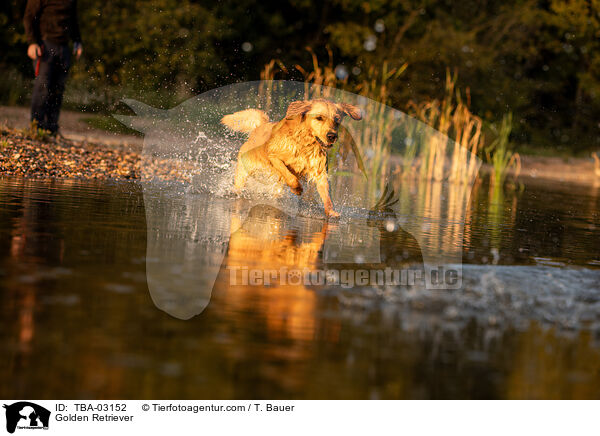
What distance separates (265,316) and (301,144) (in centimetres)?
519

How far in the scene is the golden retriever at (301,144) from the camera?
372 inches

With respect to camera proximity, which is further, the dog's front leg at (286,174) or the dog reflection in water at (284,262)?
the dog's front leg at (286,174)

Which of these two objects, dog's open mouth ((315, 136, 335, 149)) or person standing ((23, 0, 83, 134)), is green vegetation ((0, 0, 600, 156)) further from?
dog's open mouth ((315, 136, 335, 149))

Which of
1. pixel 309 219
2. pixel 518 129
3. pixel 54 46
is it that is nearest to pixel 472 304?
pixel 309 219

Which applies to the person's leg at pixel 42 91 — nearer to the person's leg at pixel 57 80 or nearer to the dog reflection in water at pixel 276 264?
the person's leg at pixel 57 80

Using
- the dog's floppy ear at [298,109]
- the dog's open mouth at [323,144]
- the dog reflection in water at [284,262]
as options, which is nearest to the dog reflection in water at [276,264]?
the dog reflection in water at [284,262]

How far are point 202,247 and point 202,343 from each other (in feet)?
8.65

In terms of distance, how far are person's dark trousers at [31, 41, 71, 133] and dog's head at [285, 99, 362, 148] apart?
652cm

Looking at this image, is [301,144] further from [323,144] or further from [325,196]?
[325,196]

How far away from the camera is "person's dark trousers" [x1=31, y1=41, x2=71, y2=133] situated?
14.8 meters

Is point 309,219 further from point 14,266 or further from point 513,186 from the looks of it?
point 513,186
